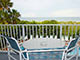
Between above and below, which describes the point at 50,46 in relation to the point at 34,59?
above

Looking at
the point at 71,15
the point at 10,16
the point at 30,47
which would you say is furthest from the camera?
the point at 71,15

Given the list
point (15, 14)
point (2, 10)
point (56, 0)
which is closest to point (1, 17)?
point (2, 10)

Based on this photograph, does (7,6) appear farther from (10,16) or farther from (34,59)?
(34,59)

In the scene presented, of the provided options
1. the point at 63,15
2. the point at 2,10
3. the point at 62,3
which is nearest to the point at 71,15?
the point at 63,15

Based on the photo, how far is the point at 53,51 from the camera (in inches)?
91.5

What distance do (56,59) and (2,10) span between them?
8.80m

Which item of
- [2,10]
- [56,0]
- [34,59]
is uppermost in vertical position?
[56,0]

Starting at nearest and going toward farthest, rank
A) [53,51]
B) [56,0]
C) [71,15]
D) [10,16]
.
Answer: [53,51] → [56,0] → [10,16] → [71,15]

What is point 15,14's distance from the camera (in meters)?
10.8

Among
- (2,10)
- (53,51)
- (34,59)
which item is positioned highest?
(2,10)

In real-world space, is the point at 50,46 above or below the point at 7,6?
below

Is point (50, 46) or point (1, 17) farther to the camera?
point (1, 17)

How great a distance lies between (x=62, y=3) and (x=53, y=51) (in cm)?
854

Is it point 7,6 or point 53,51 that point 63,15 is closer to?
point 7,6
